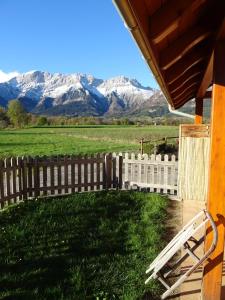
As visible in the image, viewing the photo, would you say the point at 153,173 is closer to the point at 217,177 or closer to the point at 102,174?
the point at 102,174

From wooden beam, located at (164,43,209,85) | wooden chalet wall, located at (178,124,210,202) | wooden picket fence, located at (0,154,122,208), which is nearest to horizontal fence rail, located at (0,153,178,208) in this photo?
wooden picket fence, located at (0,154,122,208)

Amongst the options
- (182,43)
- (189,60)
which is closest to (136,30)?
(182,43)

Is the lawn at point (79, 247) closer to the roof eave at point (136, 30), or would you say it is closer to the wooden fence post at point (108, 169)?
the wooden fence post at point (108, 169)

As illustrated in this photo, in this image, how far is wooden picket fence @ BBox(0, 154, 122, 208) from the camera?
858cm

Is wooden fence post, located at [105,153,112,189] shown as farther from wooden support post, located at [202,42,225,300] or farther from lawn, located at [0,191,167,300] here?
wooden support post, located at [202,42,225,300]

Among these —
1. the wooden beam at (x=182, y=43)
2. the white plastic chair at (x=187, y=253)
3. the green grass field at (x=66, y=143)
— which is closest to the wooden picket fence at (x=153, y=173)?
the white plastic chair at (x=187, y=253)

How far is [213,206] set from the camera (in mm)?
3775

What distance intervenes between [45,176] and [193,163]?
12.4ft

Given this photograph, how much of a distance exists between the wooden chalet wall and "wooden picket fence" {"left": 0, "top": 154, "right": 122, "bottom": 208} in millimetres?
1912

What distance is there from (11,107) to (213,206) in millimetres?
107947

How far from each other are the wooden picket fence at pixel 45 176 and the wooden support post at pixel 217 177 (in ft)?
→ 18.0

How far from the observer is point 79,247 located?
5914mm

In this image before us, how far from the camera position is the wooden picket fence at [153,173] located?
1045 centimetres

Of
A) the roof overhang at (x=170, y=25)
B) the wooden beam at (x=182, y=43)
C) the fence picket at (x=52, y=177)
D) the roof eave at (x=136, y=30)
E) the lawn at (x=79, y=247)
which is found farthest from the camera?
the fence picket at (x=52, y=177)
